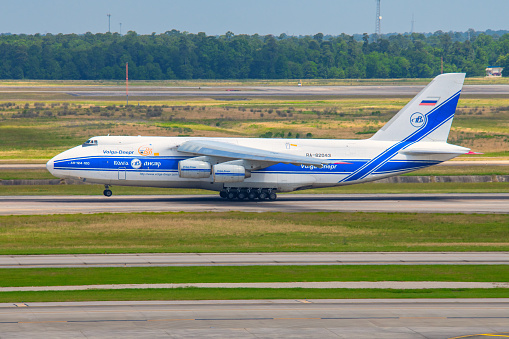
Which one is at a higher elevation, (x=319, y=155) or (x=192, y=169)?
(x=319, y=155)

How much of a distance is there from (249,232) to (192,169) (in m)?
11.0

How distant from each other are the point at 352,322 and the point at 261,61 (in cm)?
17229

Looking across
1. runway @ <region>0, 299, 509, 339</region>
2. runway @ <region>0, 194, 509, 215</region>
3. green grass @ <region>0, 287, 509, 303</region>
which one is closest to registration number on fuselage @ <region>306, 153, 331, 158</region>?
runway @ <region>0, 194, 509, 215</region>

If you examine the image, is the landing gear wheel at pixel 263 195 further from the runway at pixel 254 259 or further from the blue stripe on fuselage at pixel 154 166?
the runway at pixel 254 259

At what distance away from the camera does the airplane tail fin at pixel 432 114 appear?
47.8 meters

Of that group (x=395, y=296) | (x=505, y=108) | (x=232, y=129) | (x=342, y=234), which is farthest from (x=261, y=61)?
(x=395, y=296)

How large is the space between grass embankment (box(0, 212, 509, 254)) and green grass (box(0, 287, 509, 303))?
750 centimetres

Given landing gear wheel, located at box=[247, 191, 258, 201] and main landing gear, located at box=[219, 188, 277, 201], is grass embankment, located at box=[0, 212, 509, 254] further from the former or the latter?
landing gear wheel, located at box=[247, 191, 258, 201]

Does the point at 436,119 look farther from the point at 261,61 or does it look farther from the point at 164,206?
the point at 261,61

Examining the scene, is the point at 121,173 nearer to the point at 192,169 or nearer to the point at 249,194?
the point at 192,169

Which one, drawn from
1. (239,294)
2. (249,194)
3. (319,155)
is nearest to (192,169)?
(249,194)

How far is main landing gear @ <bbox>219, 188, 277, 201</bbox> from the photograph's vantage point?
4675cm

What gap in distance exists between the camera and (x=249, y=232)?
3444cm

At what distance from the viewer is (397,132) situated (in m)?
48.0
